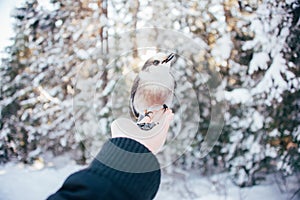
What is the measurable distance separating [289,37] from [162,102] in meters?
1.07

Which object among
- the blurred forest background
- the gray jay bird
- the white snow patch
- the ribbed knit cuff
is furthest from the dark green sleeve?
the white snow patch

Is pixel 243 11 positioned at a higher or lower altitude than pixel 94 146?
higher

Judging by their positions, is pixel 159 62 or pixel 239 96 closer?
pixel 159 62

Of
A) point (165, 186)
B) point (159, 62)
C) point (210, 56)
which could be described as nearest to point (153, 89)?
point (159, 62)

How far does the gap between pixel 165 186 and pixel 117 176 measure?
3.65 feet

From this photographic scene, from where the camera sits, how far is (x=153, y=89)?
1.48 feet

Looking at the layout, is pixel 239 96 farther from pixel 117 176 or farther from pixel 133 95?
pixel 117 176

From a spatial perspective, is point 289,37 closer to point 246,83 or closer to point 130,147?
point 246,83

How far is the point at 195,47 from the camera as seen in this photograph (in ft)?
2.71

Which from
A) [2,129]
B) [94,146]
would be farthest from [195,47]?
[2,129]

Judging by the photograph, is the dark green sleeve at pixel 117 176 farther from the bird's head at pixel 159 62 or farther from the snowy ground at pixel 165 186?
the snowy ground at pixel 165 186

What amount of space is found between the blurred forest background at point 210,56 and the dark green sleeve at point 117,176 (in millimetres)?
919

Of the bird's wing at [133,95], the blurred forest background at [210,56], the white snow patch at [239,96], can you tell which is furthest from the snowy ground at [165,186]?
the bird's wing at [133,95]

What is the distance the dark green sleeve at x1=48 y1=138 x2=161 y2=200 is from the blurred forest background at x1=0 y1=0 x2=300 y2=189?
92 centimetres
